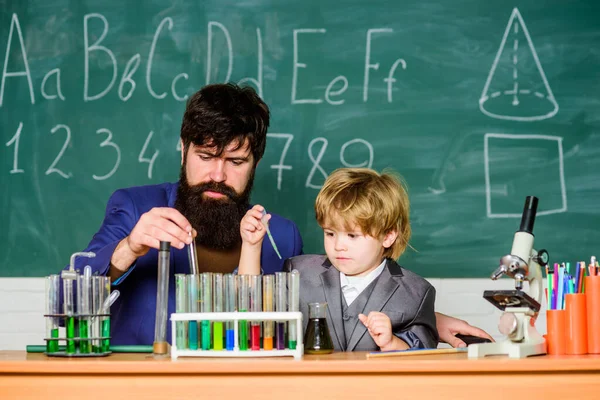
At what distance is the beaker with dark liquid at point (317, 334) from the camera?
1.67 meters

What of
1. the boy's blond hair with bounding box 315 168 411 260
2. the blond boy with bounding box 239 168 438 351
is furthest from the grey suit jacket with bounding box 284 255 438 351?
the boy's blond hair with bounding box 315 168 411 260

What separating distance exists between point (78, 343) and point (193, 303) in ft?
0.85

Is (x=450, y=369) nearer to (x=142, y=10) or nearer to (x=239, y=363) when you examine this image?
(x=239, y=363)

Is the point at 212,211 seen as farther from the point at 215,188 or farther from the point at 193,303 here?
the point at 193,303

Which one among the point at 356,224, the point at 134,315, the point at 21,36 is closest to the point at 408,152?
the point at 356,224

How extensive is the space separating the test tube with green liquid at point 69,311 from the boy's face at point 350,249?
716 millimetres

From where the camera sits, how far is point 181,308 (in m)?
1.60

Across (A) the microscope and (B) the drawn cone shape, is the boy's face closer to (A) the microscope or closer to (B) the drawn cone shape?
(A) the microscope

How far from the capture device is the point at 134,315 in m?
2.39

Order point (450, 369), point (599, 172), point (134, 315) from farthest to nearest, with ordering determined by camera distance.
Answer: point (599, 172)
point (134, 315)
point (450, 369)

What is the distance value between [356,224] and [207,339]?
652 millimetres

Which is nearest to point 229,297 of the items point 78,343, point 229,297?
point 229,297

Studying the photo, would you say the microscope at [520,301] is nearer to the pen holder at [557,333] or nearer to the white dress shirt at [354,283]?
the pen holder at [557,333]

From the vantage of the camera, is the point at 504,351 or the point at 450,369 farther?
the point at 504,351
